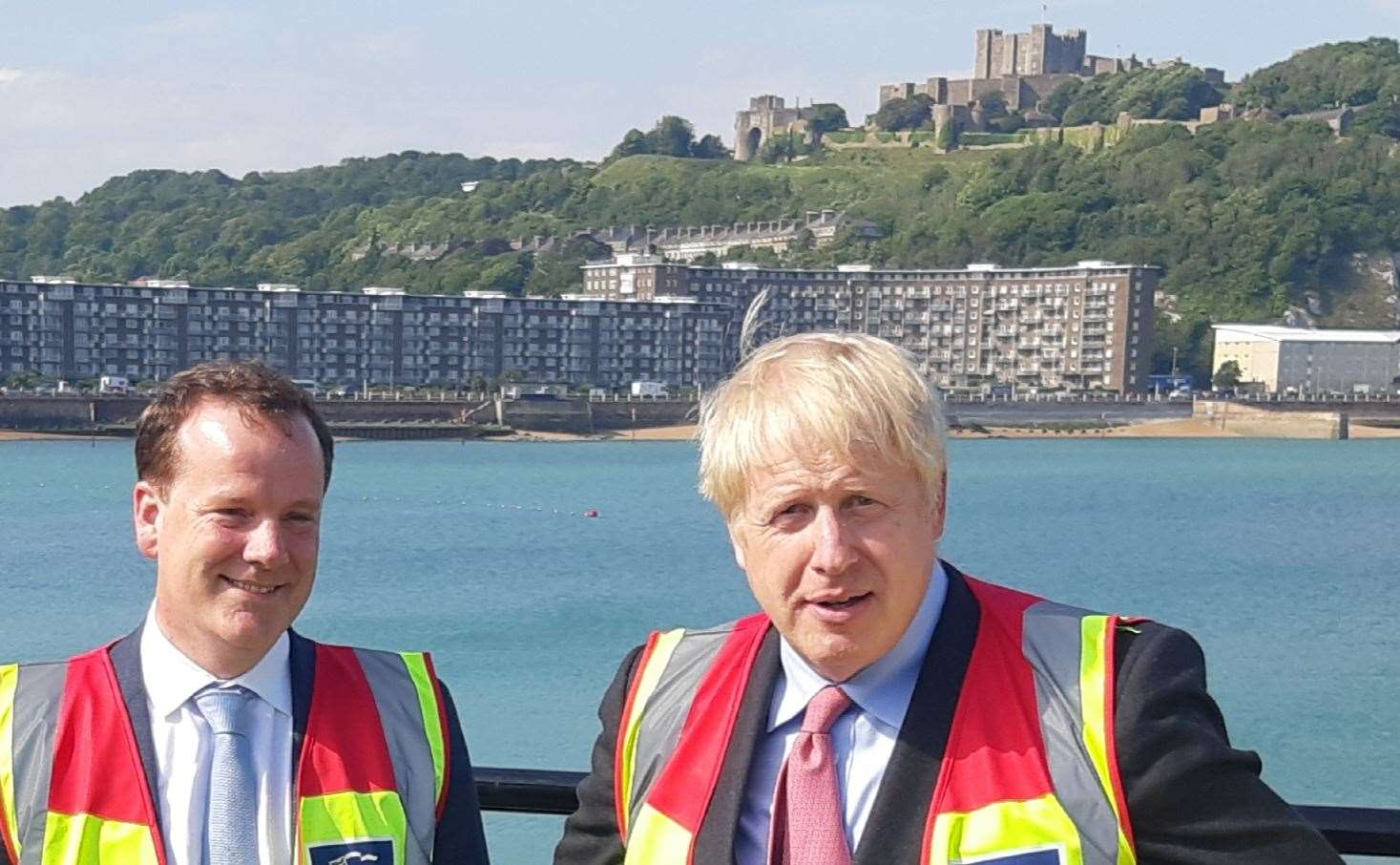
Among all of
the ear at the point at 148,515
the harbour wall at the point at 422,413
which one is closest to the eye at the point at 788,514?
the ear at the point at 148,515

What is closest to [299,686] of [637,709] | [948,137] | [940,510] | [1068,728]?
[637,709]

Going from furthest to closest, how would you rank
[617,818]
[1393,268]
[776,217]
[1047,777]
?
[776,217] < [1393,268] < [617,818] < [1047,777]

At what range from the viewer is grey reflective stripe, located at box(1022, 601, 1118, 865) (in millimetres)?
1854

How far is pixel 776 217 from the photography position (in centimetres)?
13112

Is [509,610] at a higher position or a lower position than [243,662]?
lower

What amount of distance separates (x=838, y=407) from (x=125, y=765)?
948mm

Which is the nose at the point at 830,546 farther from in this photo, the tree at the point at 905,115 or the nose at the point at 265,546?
the tree at the point at 905,115

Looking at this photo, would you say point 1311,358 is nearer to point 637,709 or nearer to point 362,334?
point 362,334

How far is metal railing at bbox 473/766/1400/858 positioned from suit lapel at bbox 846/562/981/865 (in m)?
0.46

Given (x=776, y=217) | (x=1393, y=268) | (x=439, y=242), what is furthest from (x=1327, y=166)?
(x=439, y=242)

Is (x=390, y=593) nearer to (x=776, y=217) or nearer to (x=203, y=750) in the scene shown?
(x=203, y=750)

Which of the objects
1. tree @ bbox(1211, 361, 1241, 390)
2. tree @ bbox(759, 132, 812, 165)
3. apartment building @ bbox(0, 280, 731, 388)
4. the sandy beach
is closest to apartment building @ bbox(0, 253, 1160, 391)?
apartment building @ bbox(0, 280, 731, 388)

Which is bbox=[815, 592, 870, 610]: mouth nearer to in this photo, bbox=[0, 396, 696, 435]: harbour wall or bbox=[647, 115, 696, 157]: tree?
bbox=[0, 396, 696, 435]: harbour wall

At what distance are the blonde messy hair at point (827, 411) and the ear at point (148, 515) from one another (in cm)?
73
